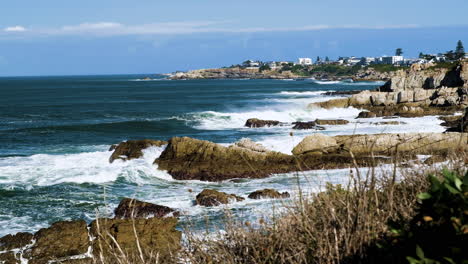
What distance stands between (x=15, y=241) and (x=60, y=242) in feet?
3.79

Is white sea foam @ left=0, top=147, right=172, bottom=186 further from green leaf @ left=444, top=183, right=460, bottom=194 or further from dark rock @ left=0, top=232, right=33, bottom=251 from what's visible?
green leaf @ left=444, top=183, right=460, bottom=194

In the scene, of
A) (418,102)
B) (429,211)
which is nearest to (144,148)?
(429,211)

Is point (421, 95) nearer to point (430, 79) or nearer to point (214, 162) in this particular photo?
point (430, 79)

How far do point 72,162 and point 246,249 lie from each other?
2271 centimetres

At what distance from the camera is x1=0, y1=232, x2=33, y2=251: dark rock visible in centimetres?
1198

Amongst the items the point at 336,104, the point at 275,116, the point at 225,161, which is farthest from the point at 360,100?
the point at 225,161

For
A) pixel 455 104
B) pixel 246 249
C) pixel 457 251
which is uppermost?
pixel 457 251

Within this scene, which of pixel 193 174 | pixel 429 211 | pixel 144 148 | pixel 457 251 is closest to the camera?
pixel 457 251

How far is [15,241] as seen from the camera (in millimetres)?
12211

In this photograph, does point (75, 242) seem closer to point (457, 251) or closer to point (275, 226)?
point (275, 226)

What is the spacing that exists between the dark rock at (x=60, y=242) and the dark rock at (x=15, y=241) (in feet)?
0.66

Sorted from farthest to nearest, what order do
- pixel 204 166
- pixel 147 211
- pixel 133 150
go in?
pixel 133 150 → pixel 204 166 → pixel 147 211

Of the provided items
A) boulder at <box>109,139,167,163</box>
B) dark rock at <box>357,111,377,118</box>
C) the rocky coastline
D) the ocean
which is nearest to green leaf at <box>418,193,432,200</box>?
the rocky coastline

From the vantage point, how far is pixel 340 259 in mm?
3584
